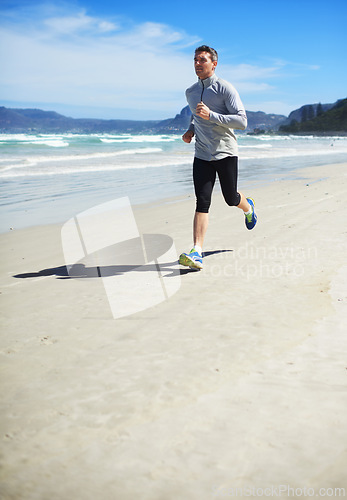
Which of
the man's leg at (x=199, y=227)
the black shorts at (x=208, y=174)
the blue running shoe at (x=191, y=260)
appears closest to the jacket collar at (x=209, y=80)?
the black shorts at (x=208, y=174)

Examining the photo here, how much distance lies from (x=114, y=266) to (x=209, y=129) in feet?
5.18

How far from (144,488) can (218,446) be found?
1.01 ft

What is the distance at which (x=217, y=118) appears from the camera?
3705 mm

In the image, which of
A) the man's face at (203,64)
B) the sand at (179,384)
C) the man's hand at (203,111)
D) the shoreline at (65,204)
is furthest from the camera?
the shoreline at (65,204)

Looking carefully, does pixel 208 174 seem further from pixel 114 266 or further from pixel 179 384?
pixel 179 384

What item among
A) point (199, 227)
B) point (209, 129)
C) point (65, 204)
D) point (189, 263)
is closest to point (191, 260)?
point (189, 263)

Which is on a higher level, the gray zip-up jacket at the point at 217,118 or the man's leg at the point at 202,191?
the gray zip-up jacket at the point at 217,118

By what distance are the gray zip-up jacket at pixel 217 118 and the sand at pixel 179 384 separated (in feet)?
3.65

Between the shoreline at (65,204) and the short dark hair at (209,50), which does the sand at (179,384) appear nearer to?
the short dark hair at (209,50)

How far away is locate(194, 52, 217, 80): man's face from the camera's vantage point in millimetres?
3779

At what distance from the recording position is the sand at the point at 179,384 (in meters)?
1.42

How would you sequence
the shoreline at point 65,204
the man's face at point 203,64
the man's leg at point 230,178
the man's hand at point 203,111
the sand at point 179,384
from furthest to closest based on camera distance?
the shoreline at point 65,204
the man's leg at point 230,178
the man's face at point 203,64
the man's hand at point 203,111
the sand at point 179,384

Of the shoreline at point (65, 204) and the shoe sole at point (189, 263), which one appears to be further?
the shoreline at point (65, 204)

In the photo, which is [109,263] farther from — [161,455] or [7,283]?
[161,455]
